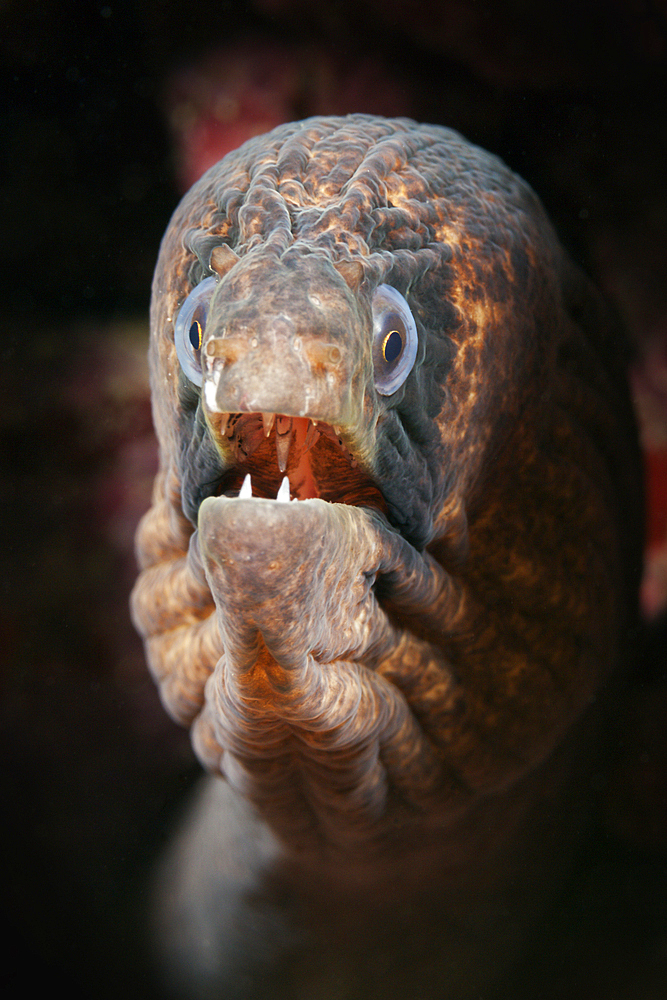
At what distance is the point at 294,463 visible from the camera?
5.00 feet

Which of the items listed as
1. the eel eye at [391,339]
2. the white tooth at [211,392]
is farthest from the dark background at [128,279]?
the white tooth at [211,392]

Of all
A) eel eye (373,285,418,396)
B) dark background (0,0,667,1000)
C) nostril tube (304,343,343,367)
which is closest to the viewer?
nostril tube (304,343,343,367)

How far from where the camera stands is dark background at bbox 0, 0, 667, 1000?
2.39 meters

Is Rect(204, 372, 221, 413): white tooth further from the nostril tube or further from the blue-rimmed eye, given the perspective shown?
the blue-rimmed eye

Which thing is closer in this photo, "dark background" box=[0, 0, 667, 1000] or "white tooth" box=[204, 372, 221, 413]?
"white tooth" box=[204, 372, 221, 413]

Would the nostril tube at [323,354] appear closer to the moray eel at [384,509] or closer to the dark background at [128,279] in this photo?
the moray eel at [384,509]

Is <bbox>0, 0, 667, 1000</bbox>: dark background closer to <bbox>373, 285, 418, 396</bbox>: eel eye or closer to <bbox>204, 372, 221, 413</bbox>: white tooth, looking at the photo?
<bbox>373, 285, 418, 396</bbox>: eel eye

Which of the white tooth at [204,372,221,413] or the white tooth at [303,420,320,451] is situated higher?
the white tooth at [204,372,221,413]

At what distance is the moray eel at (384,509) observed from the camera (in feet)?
3.87

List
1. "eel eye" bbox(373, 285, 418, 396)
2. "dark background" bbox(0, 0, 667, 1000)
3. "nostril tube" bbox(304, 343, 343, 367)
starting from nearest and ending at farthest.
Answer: "nostril tube" bbox(304, 343, 343, 367), "eel eye" bbox(373, 285, 418, 396), "dark background" bbox(0, 0, 667, 1000)

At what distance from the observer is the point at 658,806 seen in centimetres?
262

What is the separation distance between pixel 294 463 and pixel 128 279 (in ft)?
5.86

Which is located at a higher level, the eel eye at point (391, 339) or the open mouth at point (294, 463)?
the eel eye at point (391, 339)

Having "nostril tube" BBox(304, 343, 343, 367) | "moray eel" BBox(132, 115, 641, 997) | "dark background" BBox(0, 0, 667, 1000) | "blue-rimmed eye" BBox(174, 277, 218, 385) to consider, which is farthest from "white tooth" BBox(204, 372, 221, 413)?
"dark background" BBox(0, 0, 667, 1000)
